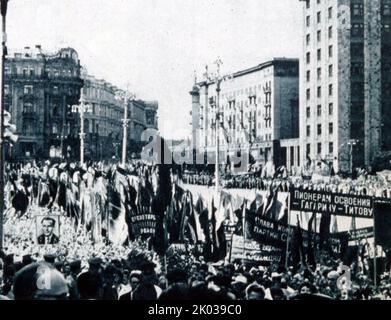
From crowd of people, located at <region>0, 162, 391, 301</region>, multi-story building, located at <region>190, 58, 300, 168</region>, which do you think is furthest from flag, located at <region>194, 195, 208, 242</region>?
multi-story building, located at <region>190, 58, 300, 168</region>

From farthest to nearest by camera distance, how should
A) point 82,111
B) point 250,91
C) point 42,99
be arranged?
point 250,91
point 42,99
point 82,111

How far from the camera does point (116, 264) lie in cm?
702

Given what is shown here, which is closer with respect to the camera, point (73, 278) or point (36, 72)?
point (73, 278)

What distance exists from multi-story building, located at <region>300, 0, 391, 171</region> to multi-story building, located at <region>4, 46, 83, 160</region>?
3.02 meters

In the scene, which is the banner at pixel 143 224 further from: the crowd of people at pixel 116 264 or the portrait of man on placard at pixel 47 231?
the portrait of man on placard at pixel 47 231

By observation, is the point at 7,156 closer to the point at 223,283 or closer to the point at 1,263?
the point at 1,263

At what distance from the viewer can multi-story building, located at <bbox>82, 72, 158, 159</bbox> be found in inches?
310

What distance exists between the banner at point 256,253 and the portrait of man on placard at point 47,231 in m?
2.10

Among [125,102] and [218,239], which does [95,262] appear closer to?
[218,239]

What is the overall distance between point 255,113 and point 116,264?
3399 millimetres

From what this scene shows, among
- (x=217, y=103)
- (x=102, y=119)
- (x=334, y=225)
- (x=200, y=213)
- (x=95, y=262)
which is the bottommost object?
(x=95, y=262)

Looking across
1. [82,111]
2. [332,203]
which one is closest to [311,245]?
[332,203]

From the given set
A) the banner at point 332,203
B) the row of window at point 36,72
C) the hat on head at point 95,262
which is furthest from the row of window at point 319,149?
the row of window at point 36,72

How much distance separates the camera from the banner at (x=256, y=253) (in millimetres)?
7426
